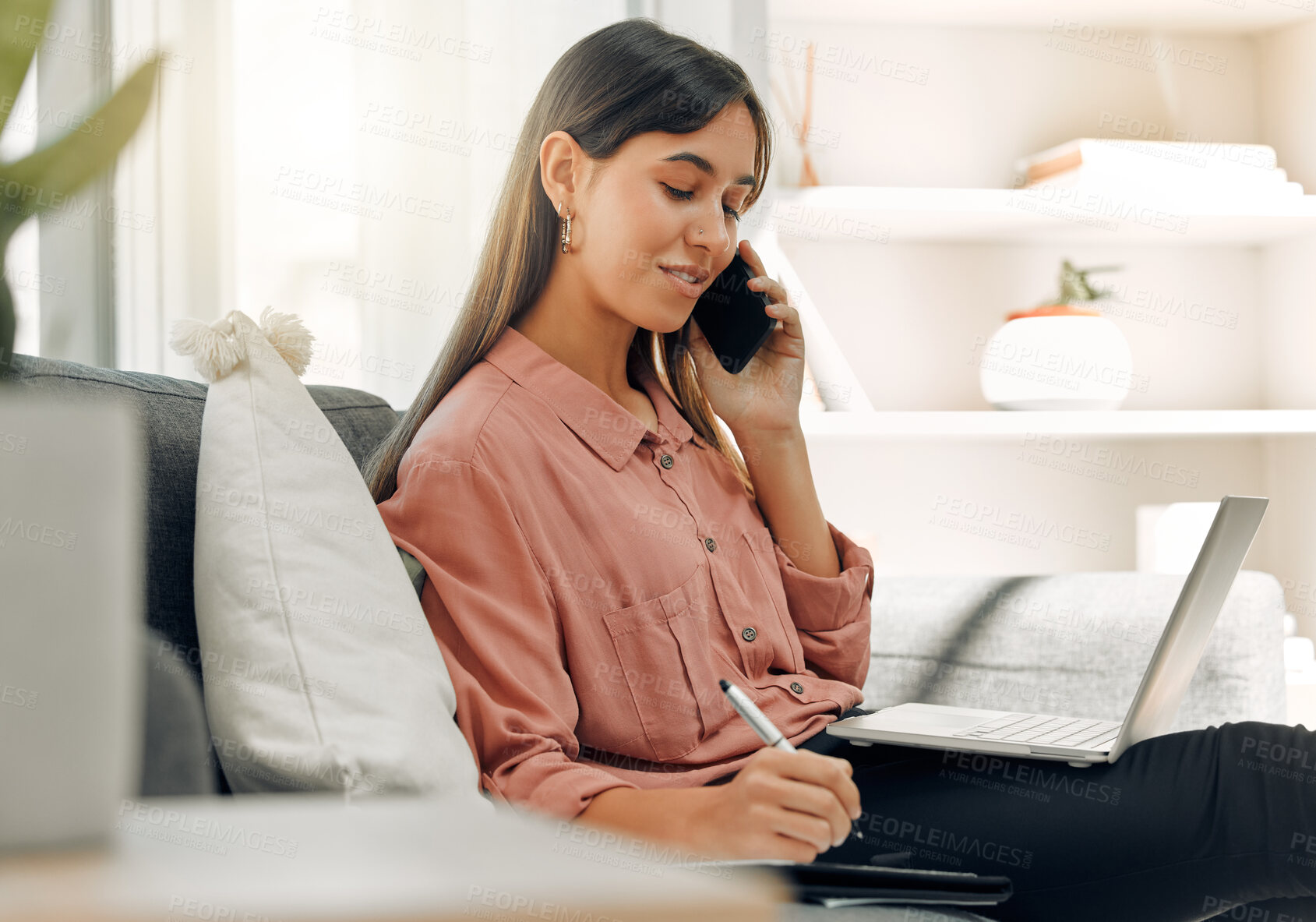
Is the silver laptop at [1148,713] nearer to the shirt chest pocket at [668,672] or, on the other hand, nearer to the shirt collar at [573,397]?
the shirt chest pocket at [668,672]

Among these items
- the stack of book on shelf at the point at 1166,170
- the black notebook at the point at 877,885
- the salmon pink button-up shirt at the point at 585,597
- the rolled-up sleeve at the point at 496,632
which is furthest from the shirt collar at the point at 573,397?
the stack of book on shelf at the point at 1166,170

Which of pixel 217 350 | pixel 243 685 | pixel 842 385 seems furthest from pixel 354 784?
pixel 842 385

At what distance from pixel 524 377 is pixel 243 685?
42cm

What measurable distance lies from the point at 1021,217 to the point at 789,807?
5.09 ft

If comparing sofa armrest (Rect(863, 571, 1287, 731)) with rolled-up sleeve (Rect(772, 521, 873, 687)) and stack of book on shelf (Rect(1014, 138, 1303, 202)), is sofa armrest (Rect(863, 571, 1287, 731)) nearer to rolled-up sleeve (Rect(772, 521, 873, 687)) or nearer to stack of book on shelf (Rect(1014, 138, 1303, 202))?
rolled-up sleeve (Rect(772, 521, 873, 687))

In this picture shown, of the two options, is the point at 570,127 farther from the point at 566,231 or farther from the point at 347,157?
the point at 347,157

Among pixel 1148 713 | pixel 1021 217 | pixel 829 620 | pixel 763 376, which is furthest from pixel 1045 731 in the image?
pixel 1021 217

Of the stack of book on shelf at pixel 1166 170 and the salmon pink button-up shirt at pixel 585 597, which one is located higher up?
the stack of book on shelf at pixel 1166 170

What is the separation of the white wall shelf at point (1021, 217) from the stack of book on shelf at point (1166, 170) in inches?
0.6

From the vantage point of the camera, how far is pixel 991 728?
933 millimetres

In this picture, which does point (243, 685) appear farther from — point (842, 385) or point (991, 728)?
point (842, 385)

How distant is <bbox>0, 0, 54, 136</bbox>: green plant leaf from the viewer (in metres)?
0.41

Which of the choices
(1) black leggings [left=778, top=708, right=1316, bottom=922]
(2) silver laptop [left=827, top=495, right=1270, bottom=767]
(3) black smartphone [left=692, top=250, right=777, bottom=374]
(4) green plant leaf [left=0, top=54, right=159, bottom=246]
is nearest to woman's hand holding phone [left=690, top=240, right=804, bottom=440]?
(3) black smartphone [left=692, top=250, right=777, bottom=374]

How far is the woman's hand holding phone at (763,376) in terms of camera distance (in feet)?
3.91
